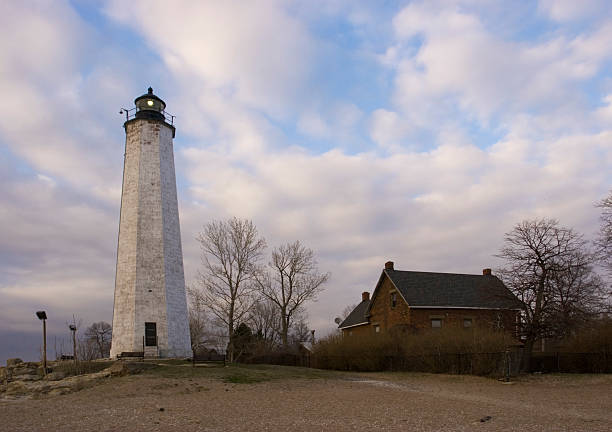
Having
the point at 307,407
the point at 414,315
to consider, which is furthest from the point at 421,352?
the point at 307,407

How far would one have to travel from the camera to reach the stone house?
115 feet

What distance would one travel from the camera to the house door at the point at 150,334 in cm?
2569

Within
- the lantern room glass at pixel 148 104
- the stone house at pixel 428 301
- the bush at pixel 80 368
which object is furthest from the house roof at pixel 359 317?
the bush at pixel 80 368

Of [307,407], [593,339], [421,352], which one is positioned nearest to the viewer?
[307,407]

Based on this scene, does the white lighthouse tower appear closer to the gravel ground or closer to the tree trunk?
the gravel ground

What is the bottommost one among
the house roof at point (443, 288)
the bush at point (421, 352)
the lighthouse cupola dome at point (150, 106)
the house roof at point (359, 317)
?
the bush at point (421, 352)

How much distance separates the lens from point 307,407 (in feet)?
41.8

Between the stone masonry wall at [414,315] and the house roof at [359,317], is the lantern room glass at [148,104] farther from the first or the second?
the house roof at [359,317]

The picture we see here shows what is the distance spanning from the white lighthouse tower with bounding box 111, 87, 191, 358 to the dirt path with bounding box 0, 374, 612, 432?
7.33 m

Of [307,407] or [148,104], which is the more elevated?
[148,104]

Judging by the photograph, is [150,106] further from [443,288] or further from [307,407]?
[443,288]

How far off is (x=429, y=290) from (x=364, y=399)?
23.9m

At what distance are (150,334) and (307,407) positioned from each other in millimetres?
15511

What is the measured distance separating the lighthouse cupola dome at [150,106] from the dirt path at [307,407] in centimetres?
1660
